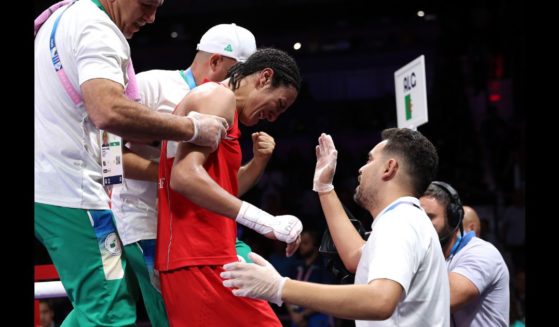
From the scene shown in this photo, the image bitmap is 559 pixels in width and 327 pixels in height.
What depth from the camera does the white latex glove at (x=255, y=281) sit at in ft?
6.52

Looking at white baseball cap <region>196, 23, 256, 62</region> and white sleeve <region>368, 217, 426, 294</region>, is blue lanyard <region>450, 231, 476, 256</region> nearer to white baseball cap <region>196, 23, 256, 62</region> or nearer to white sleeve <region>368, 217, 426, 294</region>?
white baseball cap <region>196, 23, 256, 62</region>

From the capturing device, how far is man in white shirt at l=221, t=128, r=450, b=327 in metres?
1.98

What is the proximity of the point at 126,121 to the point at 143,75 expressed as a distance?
3.81 ft

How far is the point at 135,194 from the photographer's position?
2.93 metres

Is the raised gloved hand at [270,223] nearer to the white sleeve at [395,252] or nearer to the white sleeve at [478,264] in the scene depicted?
the white sleeve at [395,252]

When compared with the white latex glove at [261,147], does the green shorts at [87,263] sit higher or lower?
lower

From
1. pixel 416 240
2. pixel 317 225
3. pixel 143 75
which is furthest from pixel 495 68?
pixel 416 240

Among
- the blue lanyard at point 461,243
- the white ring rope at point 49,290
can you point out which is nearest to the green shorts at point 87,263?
the white ring rope at point 49,290

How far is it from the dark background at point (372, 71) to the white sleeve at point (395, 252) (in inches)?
270

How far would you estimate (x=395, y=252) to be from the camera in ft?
6.81

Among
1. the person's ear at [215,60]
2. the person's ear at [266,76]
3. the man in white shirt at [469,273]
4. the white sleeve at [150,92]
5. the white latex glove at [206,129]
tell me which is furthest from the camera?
the person's ear at [215,60]

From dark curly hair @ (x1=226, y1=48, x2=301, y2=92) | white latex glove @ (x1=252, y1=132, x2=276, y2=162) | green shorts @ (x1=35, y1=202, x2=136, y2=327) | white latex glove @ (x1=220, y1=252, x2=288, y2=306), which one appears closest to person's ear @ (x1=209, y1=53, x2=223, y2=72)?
→ white latex glove @ (x1=252, y1=132, x2=276, y2=162)

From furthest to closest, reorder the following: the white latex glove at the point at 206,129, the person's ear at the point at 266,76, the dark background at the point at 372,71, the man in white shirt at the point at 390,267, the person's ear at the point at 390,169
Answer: the dark background at the point at 372,71
the person's ear at the point at 266,76
the person's ear at the point at 390,169
the white latex glove at the point at 206,129
the man in white shirt at the point at 390,267
